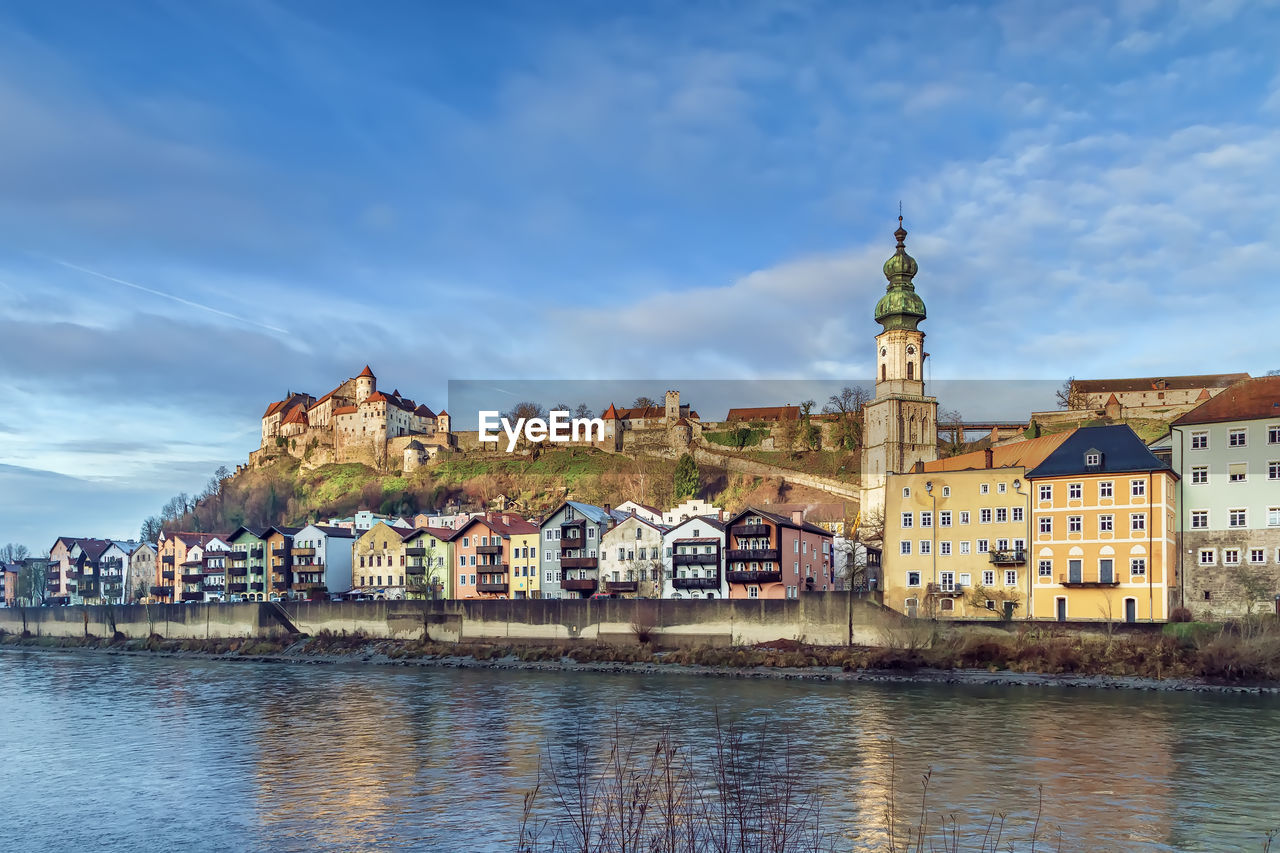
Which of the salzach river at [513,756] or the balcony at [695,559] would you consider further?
the balcony at [695,559]

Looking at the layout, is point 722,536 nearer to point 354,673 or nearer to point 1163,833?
point 354,673

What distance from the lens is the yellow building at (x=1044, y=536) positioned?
1710 inches

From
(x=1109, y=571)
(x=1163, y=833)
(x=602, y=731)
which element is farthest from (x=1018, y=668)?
(x=1163, y=833)

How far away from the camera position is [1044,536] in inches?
1795

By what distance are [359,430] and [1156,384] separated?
83772 millimetres

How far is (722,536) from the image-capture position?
187 ft

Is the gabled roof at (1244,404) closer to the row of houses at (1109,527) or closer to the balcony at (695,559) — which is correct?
the row of houses at (1109,527)

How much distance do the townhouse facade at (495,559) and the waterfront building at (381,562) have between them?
14.7 feet

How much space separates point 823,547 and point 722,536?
26.1 ft

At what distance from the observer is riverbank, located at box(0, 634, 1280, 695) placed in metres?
38.9

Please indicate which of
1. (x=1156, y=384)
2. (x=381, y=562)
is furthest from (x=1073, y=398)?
(x=381, y=562)

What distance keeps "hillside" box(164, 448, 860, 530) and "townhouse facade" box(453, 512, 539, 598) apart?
86.9 ft

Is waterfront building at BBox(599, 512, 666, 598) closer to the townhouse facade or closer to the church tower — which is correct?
the townhouse facade

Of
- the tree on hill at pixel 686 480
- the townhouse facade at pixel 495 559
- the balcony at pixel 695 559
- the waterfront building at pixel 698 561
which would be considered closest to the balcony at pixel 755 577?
the waterfront building at pixel 698 561
